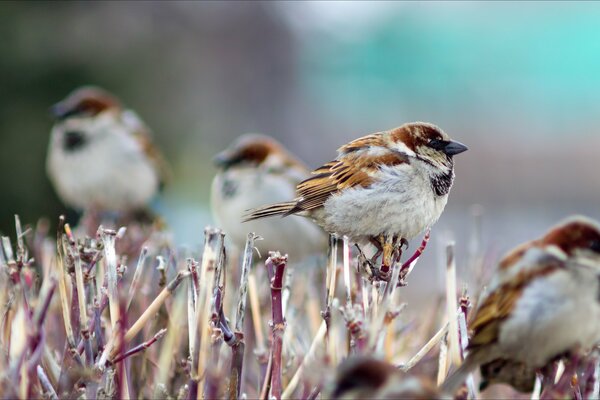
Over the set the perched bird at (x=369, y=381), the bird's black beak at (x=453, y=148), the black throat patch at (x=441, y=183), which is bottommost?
the perched bird at (x=369, y=381)

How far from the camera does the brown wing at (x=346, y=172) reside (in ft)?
8.86

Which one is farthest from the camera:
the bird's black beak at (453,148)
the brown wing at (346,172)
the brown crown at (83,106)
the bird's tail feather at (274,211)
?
the brown crown at (83,106)

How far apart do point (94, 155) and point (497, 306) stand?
4.51 metres

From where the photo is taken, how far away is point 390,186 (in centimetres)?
261

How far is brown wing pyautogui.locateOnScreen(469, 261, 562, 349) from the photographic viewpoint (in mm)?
1486

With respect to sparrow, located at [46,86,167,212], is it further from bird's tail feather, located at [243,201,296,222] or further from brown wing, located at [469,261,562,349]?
brown wing, located at [469,261,562,349]

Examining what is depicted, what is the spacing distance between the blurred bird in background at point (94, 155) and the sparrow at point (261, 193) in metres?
1.26

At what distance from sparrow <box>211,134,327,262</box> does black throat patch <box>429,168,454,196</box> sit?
1.91m

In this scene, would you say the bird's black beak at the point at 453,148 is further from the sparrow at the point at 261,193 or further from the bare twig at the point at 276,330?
the sparrow at the point at 261,193

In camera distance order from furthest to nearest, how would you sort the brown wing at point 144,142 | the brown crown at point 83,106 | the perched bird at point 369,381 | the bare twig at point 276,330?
the brown wing at point 144,142 → the brown crown at point 83,106 → the bare twig at point 276,330 → the perched bird at point 369,381

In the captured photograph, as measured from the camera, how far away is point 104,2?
9336 mm

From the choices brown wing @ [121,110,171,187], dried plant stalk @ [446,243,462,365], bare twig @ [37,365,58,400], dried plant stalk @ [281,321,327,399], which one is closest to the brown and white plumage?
dried plant stalk @ [281,321,327,399]

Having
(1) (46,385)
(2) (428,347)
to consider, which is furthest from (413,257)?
(1) (46,385)

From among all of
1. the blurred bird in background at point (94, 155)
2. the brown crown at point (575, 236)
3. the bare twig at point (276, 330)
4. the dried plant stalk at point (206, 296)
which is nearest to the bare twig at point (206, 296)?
the dried plant stalk at point (206, 296)
